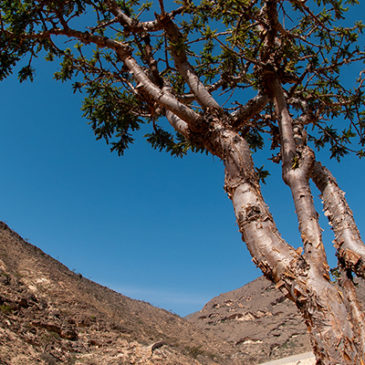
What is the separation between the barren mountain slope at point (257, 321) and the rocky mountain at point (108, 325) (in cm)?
8

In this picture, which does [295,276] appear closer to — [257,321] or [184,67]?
[184,67]

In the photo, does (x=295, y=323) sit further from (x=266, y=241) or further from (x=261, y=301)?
(x=266, y=241)

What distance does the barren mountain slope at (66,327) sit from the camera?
11.7 m

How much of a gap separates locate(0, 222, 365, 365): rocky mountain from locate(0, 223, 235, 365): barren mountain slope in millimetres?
37

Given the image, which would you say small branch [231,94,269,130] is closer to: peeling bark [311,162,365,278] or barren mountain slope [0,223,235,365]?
peeling bark [311,162,365,278]

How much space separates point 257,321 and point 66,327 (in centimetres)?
2132

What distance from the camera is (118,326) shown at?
17.4 m

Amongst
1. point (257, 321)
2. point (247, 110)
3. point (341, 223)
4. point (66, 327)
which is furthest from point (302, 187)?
point (257, 321)

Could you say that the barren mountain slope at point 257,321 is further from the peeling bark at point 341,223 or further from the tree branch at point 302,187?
the tree branch at point 302,187

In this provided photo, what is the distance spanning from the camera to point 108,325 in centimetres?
1677

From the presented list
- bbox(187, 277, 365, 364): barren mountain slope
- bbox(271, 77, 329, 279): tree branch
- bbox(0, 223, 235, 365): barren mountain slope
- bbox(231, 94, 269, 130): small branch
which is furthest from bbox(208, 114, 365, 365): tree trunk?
bbox(187, 277, 365, 364): barren mountain slope

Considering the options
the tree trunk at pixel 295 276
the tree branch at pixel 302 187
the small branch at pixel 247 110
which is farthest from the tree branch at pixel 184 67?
the tree branch at pixel 302 187

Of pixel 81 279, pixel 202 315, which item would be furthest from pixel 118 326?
pixel 202 315

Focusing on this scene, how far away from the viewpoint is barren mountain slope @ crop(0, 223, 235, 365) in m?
11.7
